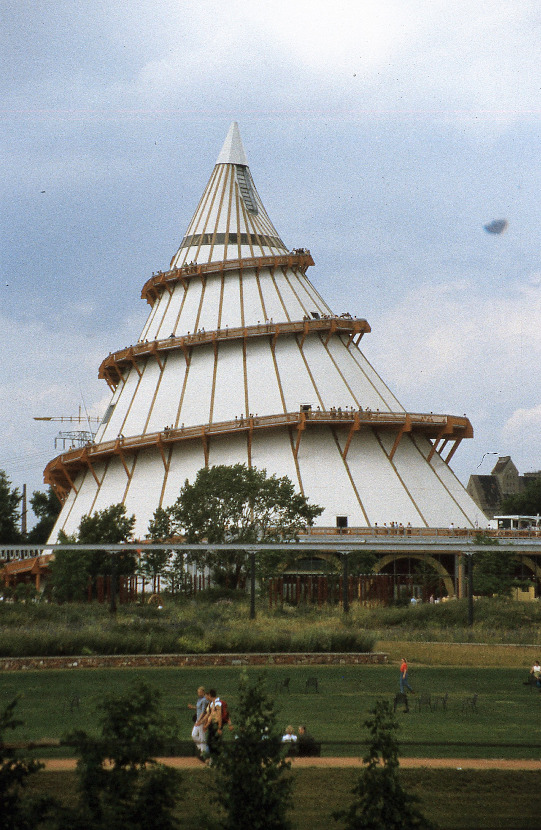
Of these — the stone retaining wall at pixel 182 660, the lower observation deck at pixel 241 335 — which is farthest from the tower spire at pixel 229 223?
the stone retaining wall at pixel 182 660

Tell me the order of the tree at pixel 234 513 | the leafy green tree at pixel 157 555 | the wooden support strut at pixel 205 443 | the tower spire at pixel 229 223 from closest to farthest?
the leafy green tree at pixel 157 555 < the tree at pixel 234 513 < the wooden support strut at pixel 205 443 < the tower spire at pixel 229 223

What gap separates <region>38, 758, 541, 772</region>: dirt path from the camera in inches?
845

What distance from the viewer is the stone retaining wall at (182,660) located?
36969 millimetres

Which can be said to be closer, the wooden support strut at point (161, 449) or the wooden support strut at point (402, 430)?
the wooden support strut at point (161, 449)

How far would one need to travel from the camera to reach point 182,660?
1503 inches

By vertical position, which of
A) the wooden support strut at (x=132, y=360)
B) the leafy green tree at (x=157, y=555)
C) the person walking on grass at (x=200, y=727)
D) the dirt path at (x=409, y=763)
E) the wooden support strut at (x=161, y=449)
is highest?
the wooden support strut at (x=132, y=360)

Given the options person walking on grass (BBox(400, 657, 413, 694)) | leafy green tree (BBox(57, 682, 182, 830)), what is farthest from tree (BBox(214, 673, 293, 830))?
person walking on grass (BBox(400, 657, 413, 694))

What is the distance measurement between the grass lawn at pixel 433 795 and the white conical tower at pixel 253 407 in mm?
50261

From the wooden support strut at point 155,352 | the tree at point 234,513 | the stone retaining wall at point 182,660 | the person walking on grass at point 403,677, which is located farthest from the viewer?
the wooden support strut at point 155,352

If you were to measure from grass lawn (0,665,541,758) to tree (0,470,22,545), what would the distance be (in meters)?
54.1

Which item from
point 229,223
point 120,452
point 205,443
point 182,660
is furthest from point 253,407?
point 182,660

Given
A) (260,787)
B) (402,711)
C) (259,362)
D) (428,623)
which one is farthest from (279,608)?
(260,787)

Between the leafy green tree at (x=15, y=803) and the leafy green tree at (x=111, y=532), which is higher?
the leafy green tree at (x=111, y=532)

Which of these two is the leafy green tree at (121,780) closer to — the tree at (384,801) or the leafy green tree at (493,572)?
the tree at (384,801)
